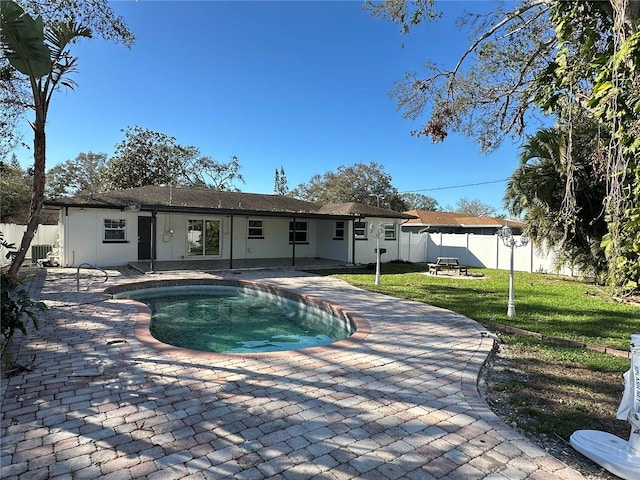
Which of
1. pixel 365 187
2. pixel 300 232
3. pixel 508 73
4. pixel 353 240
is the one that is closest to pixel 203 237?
pixel 300 232

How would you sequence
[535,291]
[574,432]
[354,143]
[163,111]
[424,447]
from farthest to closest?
[354,143], [163,111], [535,291], [574,432], [424,447]

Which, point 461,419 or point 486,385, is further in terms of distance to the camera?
point 486,385

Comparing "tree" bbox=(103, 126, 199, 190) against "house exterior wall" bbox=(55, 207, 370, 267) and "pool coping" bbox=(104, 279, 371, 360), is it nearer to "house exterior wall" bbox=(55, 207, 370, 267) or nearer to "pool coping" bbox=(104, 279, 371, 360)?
"house exterior wall" bbox=(55, 207, 370, 267)

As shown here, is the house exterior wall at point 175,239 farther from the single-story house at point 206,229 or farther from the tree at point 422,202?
the tree at point 422,202

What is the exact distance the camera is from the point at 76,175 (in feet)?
134

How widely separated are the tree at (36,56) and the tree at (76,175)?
37.4 meters

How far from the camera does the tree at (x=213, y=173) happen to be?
37031 millimetres

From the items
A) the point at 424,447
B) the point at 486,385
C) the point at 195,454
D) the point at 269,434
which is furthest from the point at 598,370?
the point at 195,454

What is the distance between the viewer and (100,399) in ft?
12.1

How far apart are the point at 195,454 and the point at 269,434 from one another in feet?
2.03

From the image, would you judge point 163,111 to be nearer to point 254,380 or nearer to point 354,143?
point 354,143

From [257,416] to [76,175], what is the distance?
46.9 m

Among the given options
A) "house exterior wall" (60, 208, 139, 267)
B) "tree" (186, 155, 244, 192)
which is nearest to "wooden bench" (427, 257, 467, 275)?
"house exterior wall" (60, 208, 139, 267)

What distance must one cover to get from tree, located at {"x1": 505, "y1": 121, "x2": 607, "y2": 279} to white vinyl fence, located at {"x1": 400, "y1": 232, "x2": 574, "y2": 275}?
1.77m
